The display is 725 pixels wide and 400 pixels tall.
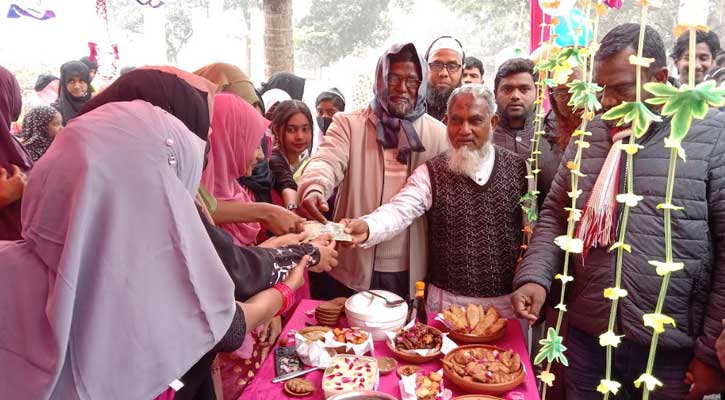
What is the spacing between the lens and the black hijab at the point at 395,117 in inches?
113

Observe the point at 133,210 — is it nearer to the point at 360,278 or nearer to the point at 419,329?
the point at 419,329

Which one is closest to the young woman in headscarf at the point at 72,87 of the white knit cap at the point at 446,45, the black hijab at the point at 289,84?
the black hijab at the point at 289,84

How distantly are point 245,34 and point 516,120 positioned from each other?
8.53 metres

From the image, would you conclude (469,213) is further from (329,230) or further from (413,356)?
(413,356)

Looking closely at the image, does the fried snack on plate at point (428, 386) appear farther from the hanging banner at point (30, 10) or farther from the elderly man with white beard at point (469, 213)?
the hanging banner at point (30, 10)

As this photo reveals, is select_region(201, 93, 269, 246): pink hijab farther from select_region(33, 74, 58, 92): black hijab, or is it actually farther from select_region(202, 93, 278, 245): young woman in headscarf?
select_region(33, 74, 58, 92): black hijab

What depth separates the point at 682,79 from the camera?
14.1 feet

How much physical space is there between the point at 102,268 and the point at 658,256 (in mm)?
1824

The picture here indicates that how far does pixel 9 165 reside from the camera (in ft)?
7.72

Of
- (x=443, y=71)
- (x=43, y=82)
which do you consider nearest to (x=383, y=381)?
(x=443, y=71)

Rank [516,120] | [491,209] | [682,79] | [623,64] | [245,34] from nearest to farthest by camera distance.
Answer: [623,64] → [491,209] → [516,120] → [682,79] → [245,34]

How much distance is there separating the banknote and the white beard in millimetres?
659

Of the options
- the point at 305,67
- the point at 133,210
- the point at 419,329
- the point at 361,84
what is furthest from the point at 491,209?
the point at 305,67

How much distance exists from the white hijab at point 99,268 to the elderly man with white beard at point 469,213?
4.42ft
